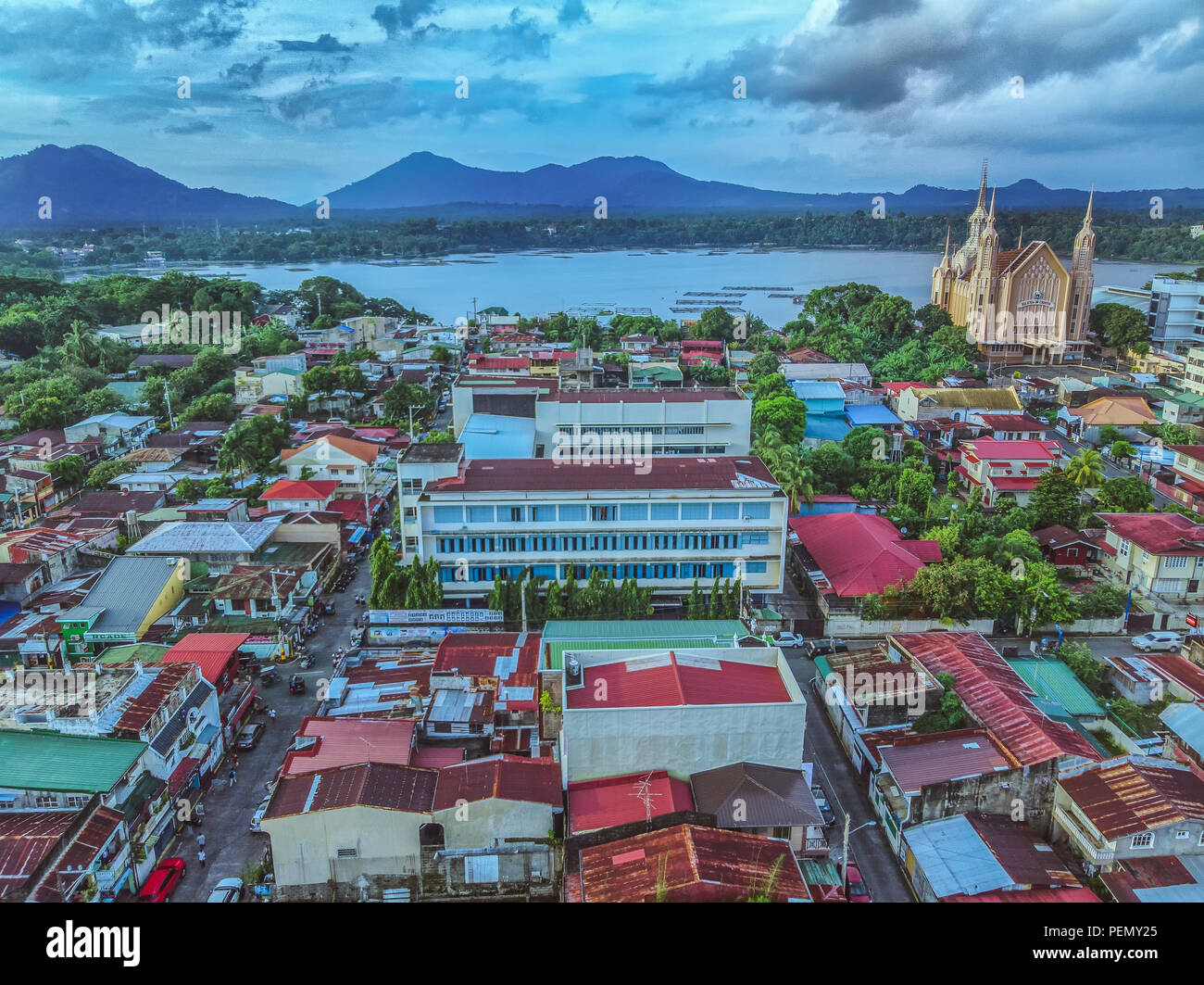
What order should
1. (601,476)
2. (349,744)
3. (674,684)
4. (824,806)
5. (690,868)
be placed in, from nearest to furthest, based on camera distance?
(690,868)
(674,684)
(349,744)
(824,806)
(601,476)

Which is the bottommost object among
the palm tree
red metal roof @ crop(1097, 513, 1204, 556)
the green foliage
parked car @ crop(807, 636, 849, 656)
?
parked car @ crop(807, 636, 849, 656)

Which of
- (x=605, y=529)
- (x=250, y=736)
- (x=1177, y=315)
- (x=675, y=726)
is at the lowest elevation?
(x=250, y=736)

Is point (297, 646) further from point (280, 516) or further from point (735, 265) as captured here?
point (735, 265)

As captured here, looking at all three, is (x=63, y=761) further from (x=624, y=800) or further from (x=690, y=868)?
(x=690, y=868)

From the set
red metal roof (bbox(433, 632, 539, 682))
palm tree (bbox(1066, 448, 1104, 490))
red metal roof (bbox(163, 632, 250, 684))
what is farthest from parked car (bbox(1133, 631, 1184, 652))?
red metal roof (bbox(163, 632, 250, 684))

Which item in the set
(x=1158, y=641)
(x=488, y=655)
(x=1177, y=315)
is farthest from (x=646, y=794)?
(x=1177, y=315)

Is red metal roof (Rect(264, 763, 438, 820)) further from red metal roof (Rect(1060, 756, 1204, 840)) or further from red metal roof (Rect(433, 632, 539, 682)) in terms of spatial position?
red metal roof (Rect(1060, 756, 1204, 840))
